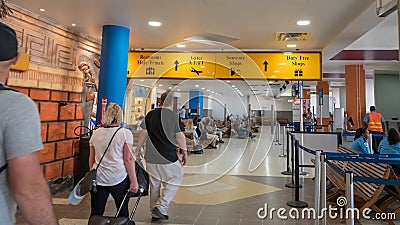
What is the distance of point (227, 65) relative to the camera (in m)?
5.58

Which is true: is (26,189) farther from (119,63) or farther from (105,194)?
(119,63)

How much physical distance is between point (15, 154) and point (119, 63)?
12.2 ft

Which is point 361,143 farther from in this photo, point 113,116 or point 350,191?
point 113,116

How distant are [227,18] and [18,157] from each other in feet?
11.6

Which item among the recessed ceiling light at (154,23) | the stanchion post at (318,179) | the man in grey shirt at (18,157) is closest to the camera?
the man in grey shirt at (18,157)

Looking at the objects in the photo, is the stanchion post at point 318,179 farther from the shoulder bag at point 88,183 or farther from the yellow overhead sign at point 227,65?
the yellow overhead sign at point 227,65

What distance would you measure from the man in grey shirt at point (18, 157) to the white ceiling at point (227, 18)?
9.23 ft

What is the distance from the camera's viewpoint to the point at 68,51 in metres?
4.45

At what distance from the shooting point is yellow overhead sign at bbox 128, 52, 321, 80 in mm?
5402

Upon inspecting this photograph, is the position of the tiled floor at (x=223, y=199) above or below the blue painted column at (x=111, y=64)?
below

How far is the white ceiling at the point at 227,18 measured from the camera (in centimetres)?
346

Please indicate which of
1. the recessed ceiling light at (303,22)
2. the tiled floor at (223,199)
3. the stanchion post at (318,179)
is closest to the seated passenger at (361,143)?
the tiled floor at (223,199)

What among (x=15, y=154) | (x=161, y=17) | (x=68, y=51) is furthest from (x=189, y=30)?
(x=15, y=154)

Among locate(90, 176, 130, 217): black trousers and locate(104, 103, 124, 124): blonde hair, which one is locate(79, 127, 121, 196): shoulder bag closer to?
locate(90, 176, 130, 217): black trousers
